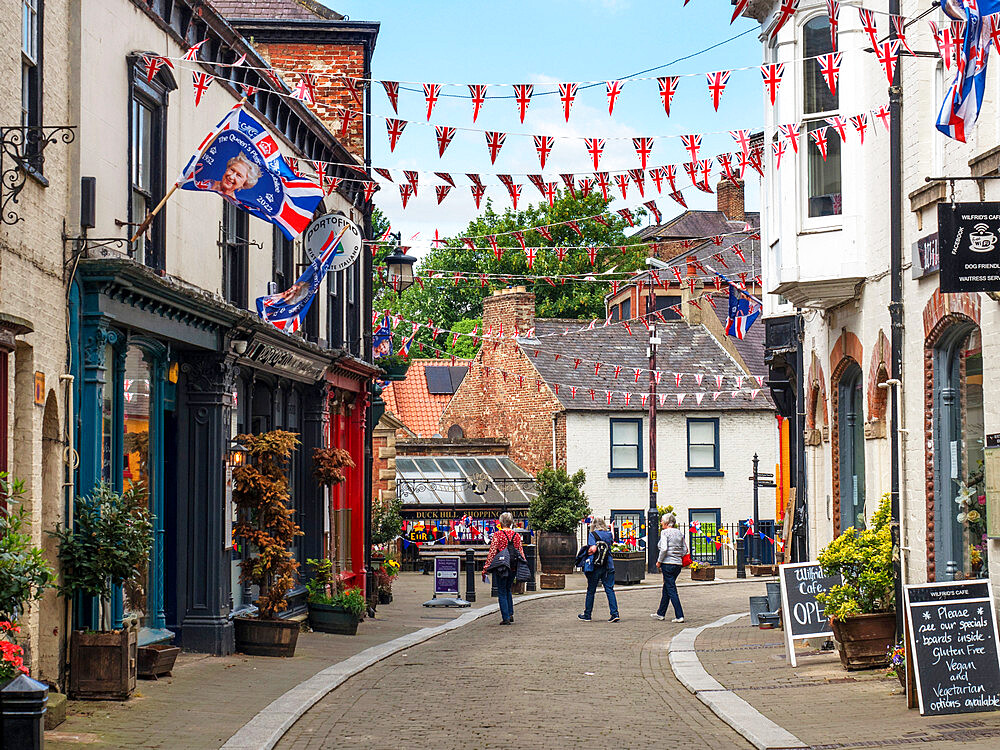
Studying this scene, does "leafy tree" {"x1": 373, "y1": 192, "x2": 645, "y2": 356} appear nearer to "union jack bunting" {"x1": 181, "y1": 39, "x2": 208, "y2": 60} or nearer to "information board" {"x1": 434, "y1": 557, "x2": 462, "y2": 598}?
"information board" {"x1": 434, "y1": 557, "x2": 462, "y2": 598}

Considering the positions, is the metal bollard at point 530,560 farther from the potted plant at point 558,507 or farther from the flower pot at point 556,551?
the potted plant at point 558,507

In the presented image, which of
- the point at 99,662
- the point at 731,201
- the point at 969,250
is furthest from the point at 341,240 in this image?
the point at 731,201

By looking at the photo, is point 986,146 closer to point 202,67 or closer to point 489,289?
point 202,67

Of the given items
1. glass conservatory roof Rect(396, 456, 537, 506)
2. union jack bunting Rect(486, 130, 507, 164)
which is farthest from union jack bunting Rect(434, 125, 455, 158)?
glass conservatory roof Rect(396, 456, 537, 506)

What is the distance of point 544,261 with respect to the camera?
57.8 meters

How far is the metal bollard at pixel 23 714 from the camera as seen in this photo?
7090 mm

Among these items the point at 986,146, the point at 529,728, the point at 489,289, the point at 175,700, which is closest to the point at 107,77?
the point at 175,700

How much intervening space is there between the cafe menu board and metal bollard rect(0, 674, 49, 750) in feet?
22.4

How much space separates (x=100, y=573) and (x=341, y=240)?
882 centimetres

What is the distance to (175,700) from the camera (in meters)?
12.3

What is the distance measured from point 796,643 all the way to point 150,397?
8.20 metres

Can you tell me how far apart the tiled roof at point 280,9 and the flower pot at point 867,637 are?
1494 centimetres

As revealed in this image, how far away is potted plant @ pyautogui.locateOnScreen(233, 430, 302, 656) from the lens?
16.4 meters

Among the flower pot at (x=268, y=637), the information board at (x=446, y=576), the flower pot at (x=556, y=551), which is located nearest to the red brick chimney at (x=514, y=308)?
the flower pot at (x=556, y=551)
